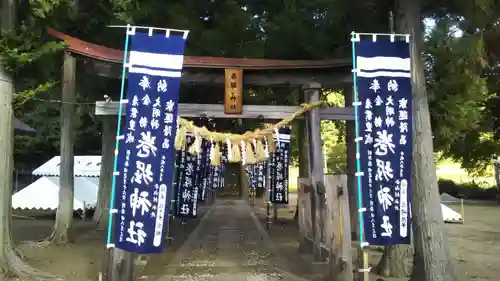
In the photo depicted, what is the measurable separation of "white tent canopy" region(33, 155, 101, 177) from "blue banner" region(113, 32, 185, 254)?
16.7 metres

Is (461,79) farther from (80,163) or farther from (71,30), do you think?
(80,163)

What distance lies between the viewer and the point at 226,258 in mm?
10500

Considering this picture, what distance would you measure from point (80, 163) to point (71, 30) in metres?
13.2

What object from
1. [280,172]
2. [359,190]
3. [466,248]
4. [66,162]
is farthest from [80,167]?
[359,190]

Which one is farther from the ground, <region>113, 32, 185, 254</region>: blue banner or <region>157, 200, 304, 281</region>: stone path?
<region>113, 32, 185, 254</region>: blue banner

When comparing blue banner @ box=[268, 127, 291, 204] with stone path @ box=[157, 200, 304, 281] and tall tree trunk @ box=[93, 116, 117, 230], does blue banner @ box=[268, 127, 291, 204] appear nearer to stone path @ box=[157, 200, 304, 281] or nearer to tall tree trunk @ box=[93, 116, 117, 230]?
stone path @ box=[157, 200, 304, 281]

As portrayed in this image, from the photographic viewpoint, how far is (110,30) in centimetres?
1248

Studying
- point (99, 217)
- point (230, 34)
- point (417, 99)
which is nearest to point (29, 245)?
point (99, 217)

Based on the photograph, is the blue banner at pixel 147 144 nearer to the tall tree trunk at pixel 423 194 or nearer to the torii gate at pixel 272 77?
the torii gate at pixel 272 77

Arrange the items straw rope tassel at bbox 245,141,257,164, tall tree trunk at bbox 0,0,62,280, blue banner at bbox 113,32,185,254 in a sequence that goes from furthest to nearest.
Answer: straw rope tassel at bbox 245,141,257,164, tall tree trunk at bbox 0,0,62,280, blue banner at bbox 113,32,185,254

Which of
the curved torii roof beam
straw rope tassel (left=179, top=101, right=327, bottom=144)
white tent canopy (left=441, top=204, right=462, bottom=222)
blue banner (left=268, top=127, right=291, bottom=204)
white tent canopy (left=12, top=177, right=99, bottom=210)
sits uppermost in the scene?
the curved torii roof beam

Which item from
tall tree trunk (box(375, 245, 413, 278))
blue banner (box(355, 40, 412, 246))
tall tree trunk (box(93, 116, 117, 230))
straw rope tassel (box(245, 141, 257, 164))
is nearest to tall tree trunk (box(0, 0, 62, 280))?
straw rope tassel (box(245, 141, 257, 164))

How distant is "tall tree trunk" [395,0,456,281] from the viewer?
23.1ft

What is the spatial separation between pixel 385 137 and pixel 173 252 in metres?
6.65
